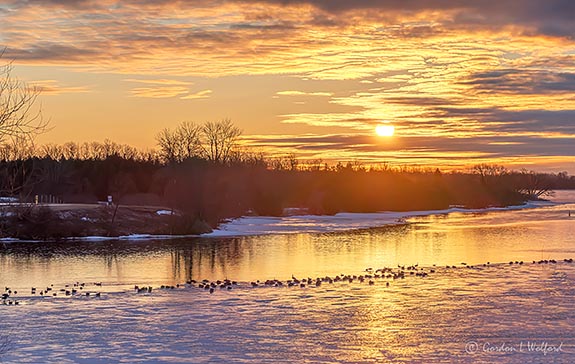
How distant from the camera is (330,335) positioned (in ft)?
57.2

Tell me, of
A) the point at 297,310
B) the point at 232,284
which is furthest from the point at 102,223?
the point at 297,310

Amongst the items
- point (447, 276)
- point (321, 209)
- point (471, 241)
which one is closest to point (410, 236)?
point (471, 241)

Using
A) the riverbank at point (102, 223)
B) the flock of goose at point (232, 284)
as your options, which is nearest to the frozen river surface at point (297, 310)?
the flock of goose at point (232, 284)

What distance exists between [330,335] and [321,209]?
85.1 m


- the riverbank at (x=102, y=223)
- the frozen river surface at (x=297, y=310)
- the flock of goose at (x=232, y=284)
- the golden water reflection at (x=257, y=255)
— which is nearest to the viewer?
the frozen river surface at (x=297, y=310)

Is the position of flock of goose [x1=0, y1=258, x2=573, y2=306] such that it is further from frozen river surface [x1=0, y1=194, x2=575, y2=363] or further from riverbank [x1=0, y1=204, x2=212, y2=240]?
riverbank [x1=0, y1=204, x2=212, y2=240]

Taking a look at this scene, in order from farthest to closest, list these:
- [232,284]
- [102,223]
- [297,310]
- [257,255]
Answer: [102,223] → [257,255] → [232,284] → [297,310]

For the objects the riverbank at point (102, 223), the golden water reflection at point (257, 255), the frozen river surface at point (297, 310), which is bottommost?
the frozen river surface at point (297, 310)

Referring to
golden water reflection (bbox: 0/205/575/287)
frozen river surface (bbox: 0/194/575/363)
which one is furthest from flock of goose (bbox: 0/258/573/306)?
golden water reflection (bbox: 0/205/575/287)

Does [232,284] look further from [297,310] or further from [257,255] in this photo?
[257,255]

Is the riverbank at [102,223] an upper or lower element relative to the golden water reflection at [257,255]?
upper

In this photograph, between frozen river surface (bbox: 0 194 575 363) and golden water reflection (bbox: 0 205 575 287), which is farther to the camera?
golden water reflection (bbox: 0 205 575 287)

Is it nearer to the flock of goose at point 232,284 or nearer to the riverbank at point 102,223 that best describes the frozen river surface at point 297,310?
the flock of goose at point 232,284

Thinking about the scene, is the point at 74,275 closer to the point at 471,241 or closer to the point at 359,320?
the point at 359,320
